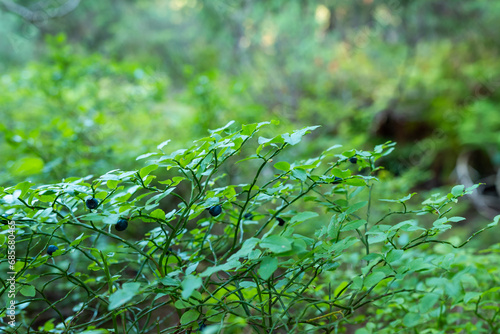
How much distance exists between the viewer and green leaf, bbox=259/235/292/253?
584 mm

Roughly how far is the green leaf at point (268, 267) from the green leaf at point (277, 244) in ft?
0.09

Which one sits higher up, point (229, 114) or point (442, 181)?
point (229, 114)

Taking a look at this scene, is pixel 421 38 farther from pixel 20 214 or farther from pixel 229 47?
pixel 20 214

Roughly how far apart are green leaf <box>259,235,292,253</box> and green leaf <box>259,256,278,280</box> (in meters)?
0.03

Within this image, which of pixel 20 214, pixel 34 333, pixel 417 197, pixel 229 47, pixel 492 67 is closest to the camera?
pixel 20 214

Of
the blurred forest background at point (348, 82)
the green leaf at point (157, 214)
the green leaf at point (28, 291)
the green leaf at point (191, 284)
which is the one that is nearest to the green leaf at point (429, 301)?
the green leaf at point (191, 284)

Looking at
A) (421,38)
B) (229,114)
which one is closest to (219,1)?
(229,114)

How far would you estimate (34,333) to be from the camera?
2.68 feet

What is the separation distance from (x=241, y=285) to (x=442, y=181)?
485 centimetres

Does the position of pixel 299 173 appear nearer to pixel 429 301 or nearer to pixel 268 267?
pixel 268 267

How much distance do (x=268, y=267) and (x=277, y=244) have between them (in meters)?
0.04

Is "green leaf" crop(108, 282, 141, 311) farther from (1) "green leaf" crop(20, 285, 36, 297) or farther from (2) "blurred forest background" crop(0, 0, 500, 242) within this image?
(2) "blurred forest background" crop(0, 0, 500, 242)

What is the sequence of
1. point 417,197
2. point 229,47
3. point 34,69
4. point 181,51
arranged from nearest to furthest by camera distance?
point 34,69, point 417,197, point 229,47, point 181,51

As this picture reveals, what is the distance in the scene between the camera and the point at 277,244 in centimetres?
59
